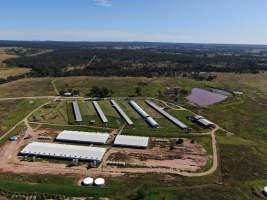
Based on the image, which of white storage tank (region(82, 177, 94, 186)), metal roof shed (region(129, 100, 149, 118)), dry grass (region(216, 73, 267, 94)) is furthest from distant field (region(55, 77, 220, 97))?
white storage tank (region(82, 177, 94, 186))

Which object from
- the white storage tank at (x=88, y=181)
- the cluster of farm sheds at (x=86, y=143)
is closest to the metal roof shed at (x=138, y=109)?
the cluster of farm sheds at (x=86, y=143)

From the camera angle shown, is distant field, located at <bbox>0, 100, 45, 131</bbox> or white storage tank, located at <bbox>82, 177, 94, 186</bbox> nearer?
white storage tank, located at <bbox>82, 177, 94, 186</bbox>

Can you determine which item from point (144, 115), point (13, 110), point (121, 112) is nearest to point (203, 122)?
point (144, 115)

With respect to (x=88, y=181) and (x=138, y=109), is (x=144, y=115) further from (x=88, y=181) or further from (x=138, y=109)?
(x=88, y=181)

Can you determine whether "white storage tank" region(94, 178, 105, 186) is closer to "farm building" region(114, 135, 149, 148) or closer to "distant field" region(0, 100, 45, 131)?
"farm building" region(114, 135, 149, 148)

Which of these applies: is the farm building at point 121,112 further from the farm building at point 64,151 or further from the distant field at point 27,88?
the distant field at point 27,88

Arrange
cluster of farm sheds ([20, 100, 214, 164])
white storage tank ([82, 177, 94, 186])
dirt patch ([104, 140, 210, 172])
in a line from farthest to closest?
cluster of farm sheds ([20, 100, 214, 164]) < dirt patch ([104, 140, 210, 172]) < white storage tank ([82, 177, 94, 186])
